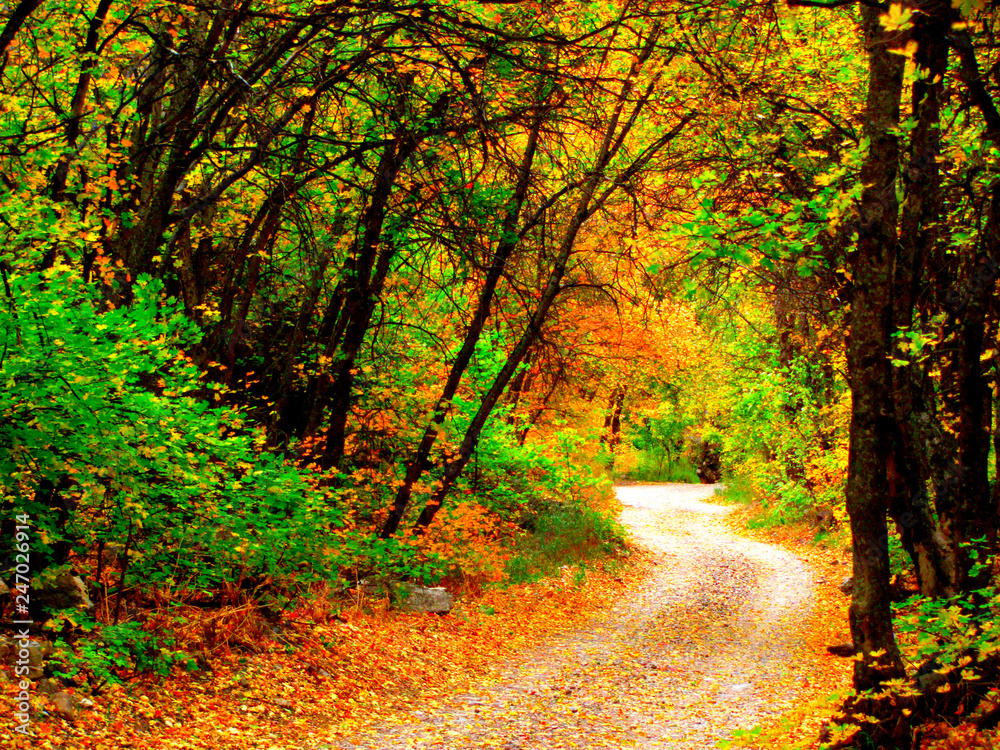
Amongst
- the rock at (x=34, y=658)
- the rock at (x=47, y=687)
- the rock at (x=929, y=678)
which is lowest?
the rock at (x=47, y=687)

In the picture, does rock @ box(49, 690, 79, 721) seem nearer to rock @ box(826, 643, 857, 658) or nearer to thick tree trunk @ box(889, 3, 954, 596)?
thick tree trunk @ box(889, 3, 954, 596)

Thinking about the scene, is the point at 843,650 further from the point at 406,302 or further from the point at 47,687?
the point at 47,687

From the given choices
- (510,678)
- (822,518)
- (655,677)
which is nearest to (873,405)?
(655,677)

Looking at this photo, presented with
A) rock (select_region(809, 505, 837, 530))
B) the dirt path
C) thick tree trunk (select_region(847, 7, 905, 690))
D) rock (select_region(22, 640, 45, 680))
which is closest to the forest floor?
the dirt path

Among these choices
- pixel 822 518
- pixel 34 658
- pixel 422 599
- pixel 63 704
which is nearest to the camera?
pixel 63 704

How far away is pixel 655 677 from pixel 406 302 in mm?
5389

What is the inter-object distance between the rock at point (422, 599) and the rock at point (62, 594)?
4.32m

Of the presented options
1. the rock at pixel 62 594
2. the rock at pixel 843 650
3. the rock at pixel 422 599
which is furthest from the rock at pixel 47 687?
the rock at pixel 843 650

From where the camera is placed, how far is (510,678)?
782 cm

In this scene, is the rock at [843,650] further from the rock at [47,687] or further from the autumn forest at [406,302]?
the rock at [47,687]

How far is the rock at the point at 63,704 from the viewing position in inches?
175

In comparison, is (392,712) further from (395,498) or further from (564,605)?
(564,605)

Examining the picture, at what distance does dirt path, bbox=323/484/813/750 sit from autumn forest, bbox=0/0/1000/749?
542 mm

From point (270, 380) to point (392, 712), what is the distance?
668 cm
